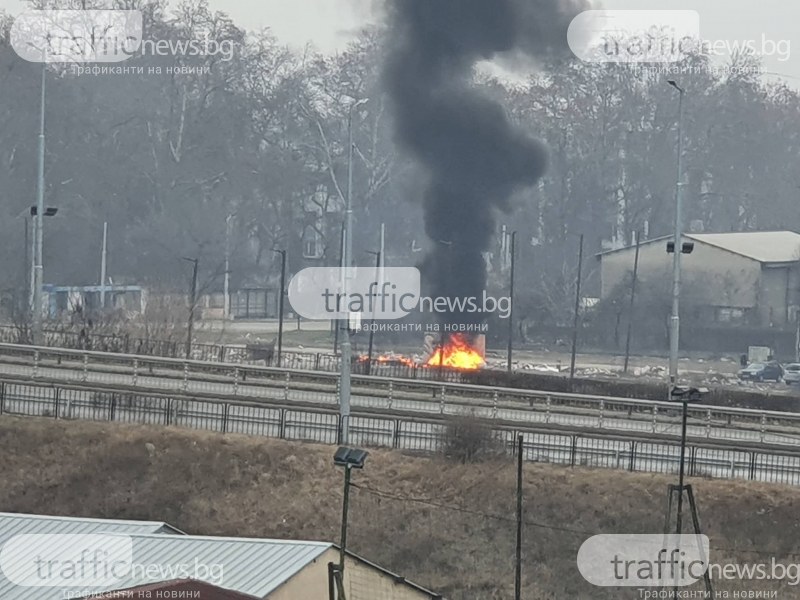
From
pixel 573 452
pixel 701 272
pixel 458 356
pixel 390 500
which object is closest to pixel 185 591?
pixel 390 500

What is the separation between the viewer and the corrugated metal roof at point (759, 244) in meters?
59.8

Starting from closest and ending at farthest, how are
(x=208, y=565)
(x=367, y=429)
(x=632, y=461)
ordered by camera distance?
(x=208, y=565)
(x=632, y=461)
(x=367, y=429)

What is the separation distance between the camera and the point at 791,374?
5103 cm

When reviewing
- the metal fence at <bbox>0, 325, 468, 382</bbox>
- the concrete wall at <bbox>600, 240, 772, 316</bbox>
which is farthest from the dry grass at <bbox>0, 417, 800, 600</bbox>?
the concrete wall at <bbox>600, 240, 772, 316</bbox>

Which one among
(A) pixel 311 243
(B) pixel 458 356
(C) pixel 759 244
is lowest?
(B) pixel 458 356

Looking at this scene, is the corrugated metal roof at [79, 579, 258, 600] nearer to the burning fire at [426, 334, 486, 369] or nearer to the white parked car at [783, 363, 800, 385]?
the burning fire at [426, 334, 486, 369]

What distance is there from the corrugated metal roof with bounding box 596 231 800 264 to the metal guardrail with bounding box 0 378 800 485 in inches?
1344

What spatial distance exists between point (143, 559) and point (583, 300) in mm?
46638

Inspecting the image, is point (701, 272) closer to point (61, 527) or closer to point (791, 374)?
point (791, 374)

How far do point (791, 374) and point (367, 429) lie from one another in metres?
28.2

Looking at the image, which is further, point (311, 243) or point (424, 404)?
point (311, 243)

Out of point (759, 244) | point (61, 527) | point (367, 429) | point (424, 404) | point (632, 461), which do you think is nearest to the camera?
point (61, 527)

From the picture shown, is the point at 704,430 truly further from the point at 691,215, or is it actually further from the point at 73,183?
the point at 691,215

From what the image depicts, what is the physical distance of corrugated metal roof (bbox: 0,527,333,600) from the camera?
16969mm
